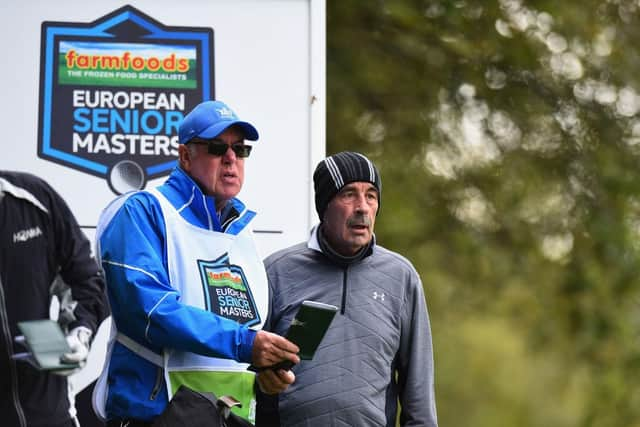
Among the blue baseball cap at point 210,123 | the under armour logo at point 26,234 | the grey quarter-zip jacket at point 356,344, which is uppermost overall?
the blue baseball cap at point 210,123

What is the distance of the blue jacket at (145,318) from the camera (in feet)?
14.8

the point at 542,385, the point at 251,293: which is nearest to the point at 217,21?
the point at 251,293

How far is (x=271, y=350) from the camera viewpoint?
4566 millimetres

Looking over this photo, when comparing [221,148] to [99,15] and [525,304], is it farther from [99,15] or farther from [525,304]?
[525,304]

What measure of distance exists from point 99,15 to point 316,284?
5.46 ft

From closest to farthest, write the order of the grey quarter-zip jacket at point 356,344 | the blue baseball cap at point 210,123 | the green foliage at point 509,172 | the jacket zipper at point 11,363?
1. the jacket zipper at point 11,363
2. the blue baseball cap at point 210,123
3. the grey quarter-zip jacket at point 356,344
4. the green foliage at point 509,172

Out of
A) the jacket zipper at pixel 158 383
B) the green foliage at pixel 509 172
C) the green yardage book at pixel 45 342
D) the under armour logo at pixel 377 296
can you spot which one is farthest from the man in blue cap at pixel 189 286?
the green foliage at pixel 509 172

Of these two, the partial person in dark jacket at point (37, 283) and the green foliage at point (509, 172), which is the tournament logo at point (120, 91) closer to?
the partial person in dark jacket at point (37, 283)

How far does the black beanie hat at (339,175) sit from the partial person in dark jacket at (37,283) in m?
1.15

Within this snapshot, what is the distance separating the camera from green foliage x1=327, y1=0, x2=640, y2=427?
1027cm

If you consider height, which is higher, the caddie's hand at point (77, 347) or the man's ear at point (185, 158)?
the man's ear at point (185, 158)

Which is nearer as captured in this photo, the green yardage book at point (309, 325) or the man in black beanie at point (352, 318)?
the green yardage book at point (309, 325)

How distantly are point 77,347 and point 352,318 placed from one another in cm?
131

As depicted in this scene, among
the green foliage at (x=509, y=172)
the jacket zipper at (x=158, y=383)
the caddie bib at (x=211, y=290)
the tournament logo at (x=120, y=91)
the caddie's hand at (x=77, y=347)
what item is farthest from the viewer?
the green foliage at (x=509, y=172)
